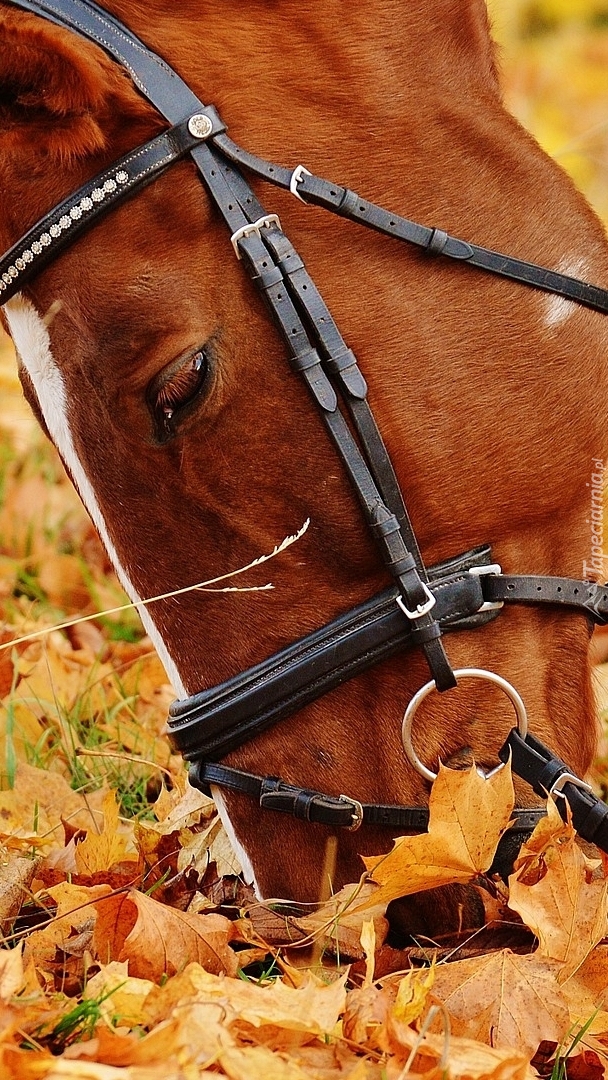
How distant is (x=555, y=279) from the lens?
8.23 ft

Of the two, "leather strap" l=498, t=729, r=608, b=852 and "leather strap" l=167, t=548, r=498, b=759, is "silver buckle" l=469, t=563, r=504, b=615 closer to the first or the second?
"leather strap" l=167, t=548, r=498, b=759

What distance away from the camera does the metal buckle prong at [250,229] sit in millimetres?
2279

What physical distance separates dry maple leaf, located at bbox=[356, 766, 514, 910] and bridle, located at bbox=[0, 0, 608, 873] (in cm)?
13

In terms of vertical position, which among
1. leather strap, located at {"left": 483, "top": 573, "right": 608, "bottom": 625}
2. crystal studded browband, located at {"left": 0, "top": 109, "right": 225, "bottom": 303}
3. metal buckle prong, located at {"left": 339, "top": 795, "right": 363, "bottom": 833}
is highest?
crystal studded browband, located at {"left": 0, "top": 109, "right": 225, "bottom": 303}

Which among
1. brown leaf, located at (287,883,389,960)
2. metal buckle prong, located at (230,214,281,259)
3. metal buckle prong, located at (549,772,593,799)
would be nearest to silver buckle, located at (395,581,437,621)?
metal buckle prong, located at (549,772,593,799)

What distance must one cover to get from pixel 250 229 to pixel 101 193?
28 centimetres

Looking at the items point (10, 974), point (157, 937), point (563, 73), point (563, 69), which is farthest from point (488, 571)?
point (563, 69)

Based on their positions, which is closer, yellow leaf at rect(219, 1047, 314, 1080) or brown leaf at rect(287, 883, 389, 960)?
yellow leaf at rect(219, 1047, 314, 1080)

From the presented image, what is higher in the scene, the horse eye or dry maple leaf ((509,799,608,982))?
the horse eye

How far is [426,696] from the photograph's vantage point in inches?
91.5

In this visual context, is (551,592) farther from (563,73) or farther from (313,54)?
(563,73)

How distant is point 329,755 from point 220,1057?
2.44 ft

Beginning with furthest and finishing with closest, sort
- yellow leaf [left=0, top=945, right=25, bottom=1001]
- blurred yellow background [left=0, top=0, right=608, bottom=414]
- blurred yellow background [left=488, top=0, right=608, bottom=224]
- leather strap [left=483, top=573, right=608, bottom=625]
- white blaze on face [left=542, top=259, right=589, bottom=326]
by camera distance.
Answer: blurred yellow background [left=488, top=0, right=608, bottom=224], blurred yellow background [left=0, top=0, right=608, bottom=414], white blaze on face [left=542, top=259, right=589, bottom=326], leather strap [left=483, top=573, right=608, bottom=625], yellow leaf [left=0, top=945, right=25, bottom=1001]

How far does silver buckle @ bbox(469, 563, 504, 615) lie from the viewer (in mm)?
2354
